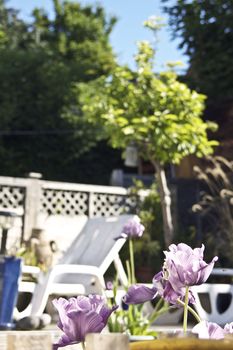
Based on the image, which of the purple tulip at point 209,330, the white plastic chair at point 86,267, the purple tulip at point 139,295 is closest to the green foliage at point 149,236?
the white plastic chair at point 86,267

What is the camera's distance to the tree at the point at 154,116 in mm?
8297

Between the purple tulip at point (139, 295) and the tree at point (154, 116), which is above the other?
the tree at point (154, 116)

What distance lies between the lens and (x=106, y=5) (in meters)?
20.8

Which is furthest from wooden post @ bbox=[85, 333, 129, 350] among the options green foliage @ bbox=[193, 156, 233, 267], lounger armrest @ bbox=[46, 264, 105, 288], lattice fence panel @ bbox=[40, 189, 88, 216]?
lattice fence panel @ bbox=[40, 189, 88, 216]

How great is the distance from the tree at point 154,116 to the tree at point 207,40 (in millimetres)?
3309

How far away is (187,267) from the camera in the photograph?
0.91m

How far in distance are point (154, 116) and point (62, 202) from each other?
6.68ft

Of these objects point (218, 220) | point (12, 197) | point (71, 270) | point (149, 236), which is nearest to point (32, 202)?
point (12, 197)

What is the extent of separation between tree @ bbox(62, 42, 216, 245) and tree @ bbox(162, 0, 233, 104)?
331 cm

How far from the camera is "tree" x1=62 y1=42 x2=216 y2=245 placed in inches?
327

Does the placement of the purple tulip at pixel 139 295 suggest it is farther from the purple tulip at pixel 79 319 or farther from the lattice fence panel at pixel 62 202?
the lattice fence panel at pixel 62 202

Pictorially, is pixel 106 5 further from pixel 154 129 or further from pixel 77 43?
pixel 154 129

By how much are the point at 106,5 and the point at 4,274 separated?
57.1ft

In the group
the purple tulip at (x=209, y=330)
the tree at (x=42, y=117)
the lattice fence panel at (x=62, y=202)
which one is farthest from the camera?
the tree at (x=42, y=117)
